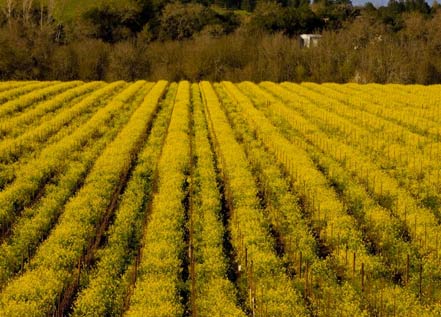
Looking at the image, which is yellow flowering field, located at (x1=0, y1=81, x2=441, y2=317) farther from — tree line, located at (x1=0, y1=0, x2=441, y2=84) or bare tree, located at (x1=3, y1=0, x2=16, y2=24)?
bare tree, located at (x1=3, y1=0, x2=16, y2=24)

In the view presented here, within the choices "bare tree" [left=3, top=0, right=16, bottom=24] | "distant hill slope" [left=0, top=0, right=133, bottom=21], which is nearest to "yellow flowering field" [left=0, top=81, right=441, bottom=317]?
"bare tree" [left=3, top=0, right=16, bottom=24]

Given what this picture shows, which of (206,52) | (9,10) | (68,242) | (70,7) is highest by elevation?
(70,7)

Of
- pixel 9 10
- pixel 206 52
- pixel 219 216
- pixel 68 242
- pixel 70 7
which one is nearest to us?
pixel 68 242

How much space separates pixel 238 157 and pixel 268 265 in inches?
404

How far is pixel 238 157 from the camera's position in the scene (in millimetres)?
23297

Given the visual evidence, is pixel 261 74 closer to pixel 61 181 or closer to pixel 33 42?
pixel 33 42

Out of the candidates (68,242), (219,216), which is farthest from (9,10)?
(68,242)

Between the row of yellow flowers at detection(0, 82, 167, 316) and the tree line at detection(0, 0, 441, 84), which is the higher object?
the tree line at detection(0, 0, 441, 84)

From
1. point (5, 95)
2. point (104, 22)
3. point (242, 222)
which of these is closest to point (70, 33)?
point (104, 22)

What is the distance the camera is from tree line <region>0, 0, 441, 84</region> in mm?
66750

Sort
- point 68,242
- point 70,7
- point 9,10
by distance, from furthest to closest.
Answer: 1. point 70,7
2. point 9,10
3. point 68,242

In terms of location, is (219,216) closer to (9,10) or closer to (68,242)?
(68,242)

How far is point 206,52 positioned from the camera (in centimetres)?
7912

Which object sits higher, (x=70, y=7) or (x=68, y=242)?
(x=70, y=7)
